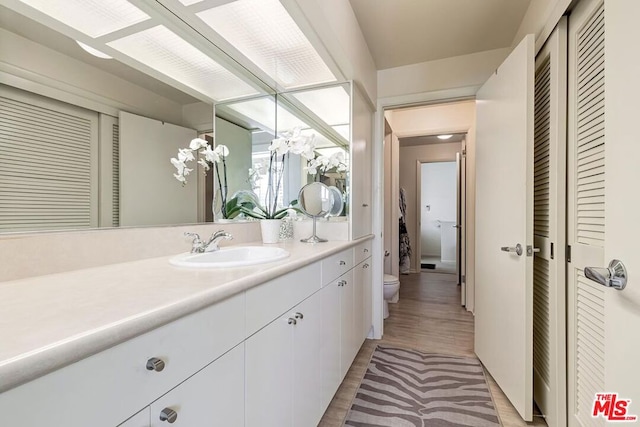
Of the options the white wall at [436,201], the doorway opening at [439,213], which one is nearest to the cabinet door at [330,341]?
the doorway opening at [439,213]

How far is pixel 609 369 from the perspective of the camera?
752 millimetres

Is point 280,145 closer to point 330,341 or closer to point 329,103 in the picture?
point 329,103

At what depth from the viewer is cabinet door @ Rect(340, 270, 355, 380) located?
5.36 feet

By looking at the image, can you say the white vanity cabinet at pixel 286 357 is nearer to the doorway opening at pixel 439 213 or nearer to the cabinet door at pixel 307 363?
the cabinet door at pixel 307 363

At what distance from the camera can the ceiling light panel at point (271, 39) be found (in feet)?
4.50

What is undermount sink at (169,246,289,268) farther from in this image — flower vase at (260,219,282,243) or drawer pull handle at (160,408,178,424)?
drawer pull handle at (160,408,178,424)

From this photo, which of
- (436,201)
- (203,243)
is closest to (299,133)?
(203,243)

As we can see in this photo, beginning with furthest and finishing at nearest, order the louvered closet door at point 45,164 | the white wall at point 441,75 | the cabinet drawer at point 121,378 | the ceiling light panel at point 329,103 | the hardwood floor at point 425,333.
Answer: the white wall at point 441,75 → the ceiling light panel at point 329,103 → the hardwood floor at point 425,333 → the louvered closet door at point 45,164 → the cabinet drawer at point 121,378

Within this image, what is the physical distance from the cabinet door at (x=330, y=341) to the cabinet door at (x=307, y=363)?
4 cm

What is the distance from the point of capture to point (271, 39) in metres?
1.60

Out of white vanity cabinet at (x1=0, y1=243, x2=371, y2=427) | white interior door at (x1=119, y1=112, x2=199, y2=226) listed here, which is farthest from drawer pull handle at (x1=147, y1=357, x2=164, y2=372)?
white interior door at (x1=119, y1=112, x2=199, y2=226)

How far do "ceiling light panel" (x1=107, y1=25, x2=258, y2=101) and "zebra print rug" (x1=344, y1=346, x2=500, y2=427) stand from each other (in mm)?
1892

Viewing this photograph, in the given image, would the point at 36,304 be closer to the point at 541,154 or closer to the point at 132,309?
the point at 132,309

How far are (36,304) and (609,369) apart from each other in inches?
53.3
